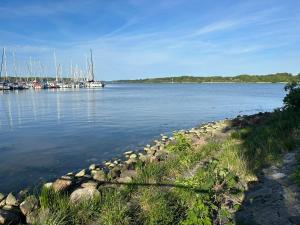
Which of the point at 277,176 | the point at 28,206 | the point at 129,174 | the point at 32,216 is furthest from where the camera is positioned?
the point at 129,174

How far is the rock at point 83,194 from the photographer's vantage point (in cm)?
883

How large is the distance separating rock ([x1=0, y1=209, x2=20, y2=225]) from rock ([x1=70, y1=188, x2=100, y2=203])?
4.57ft

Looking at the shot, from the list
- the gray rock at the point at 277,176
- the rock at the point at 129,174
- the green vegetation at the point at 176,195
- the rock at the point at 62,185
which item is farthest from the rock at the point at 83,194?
the gray rock at the point at 277,176

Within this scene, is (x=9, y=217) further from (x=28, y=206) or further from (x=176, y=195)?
(x=176, y=195)

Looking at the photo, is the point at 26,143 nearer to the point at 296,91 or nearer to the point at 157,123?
the point at 157,123

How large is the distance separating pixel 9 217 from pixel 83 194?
2.00 meters

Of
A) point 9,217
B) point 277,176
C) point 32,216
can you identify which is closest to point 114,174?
point 32,216

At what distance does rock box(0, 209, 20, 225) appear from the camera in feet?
24.9

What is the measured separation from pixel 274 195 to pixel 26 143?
56.4 ft

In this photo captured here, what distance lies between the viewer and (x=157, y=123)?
31.3 metres

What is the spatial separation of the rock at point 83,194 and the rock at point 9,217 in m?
1.39

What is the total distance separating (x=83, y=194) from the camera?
917 centimetres

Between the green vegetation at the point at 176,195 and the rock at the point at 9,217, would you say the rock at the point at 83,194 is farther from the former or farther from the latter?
the rock at the point at 9,217

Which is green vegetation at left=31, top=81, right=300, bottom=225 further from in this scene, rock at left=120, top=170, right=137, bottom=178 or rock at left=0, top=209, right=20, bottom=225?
rock at left=0, top=209, right=20, bottom=225
